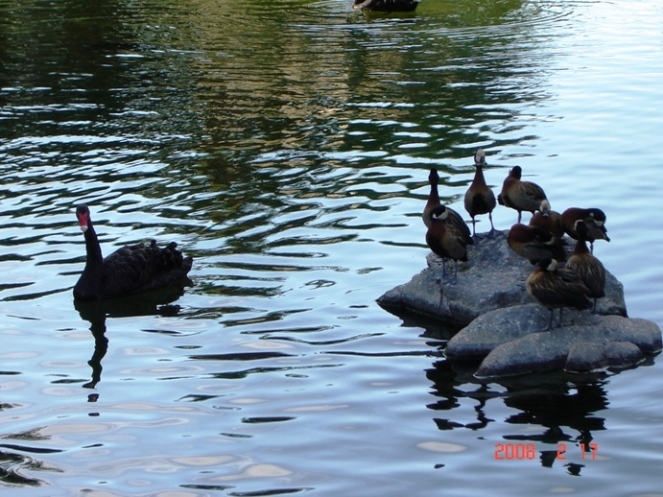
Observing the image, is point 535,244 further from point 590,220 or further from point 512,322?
point 512,322

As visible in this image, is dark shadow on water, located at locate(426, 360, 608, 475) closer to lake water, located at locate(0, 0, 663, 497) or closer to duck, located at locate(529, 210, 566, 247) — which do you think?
lake water, located at locate(0, 0, 663, 497)

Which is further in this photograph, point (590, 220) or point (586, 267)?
point (590, 220)

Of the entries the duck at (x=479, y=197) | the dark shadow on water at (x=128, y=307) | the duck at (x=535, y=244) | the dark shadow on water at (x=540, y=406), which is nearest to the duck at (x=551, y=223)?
the duck at (x=535, y=244)

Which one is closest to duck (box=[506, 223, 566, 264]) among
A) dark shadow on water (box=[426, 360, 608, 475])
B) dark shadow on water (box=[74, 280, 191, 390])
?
dark shadow on water (box=[426, 360, 608, 475])

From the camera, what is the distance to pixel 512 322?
11.4 m

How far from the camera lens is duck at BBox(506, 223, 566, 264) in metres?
11.9

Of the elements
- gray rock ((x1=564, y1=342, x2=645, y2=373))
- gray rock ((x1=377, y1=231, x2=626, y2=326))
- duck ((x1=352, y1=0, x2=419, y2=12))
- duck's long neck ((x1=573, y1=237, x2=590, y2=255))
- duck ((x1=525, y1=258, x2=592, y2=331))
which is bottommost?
gray rock ((x1=564, y1=342, x2=645, y2=373))

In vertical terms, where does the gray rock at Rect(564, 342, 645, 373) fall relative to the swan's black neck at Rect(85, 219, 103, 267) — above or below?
below

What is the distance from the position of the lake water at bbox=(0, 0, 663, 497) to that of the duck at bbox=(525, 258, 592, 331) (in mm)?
721

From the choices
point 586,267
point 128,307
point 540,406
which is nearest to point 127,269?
A: point 128,307

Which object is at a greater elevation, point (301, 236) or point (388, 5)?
point (388, 5)

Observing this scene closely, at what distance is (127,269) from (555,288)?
5.16 meters

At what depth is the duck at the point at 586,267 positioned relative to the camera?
11.3 metres

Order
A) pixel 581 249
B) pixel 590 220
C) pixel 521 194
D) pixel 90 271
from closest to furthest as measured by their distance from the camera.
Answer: pixel 581 249
pixel 590 220
pixel 521 194
pixel 90 271
